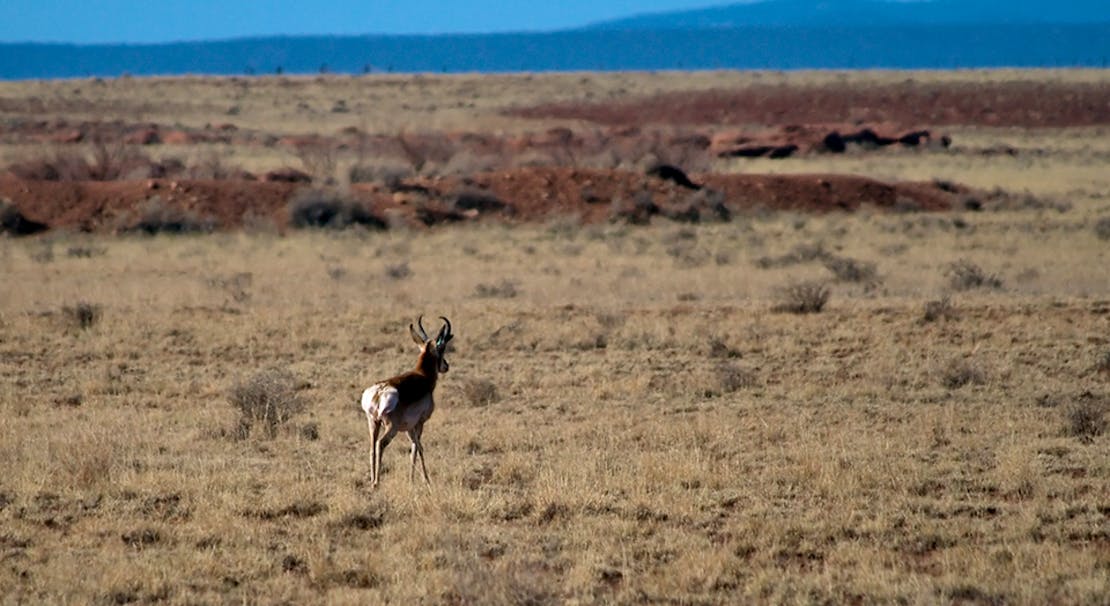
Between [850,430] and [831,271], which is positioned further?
[831,271]

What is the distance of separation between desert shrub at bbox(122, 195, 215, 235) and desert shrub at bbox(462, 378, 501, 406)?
64.7 ft

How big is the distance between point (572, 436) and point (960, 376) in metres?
4.35

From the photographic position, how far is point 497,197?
1395 inches

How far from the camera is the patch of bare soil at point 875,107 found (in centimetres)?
7994

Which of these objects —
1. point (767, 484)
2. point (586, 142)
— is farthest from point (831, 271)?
point (586, 142)

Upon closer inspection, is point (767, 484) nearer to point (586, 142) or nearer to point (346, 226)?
point (346, 226)

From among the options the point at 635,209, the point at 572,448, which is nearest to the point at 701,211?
the point at 635,209

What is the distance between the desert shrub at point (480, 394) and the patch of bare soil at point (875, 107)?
65.5 metres

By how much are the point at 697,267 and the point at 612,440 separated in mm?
14426

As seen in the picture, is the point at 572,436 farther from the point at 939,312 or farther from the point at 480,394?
the point at 939,312

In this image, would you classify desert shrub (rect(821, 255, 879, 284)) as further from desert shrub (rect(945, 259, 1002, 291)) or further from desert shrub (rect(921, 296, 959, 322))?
desert shrub (rect(921, 296, 959, 322))

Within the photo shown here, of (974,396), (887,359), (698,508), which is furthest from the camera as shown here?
(887,359)

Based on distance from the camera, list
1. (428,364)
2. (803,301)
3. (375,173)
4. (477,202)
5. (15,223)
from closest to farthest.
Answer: (428,364), (803,301), (15,223), (477,202), (375,173)

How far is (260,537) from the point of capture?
331 inches
